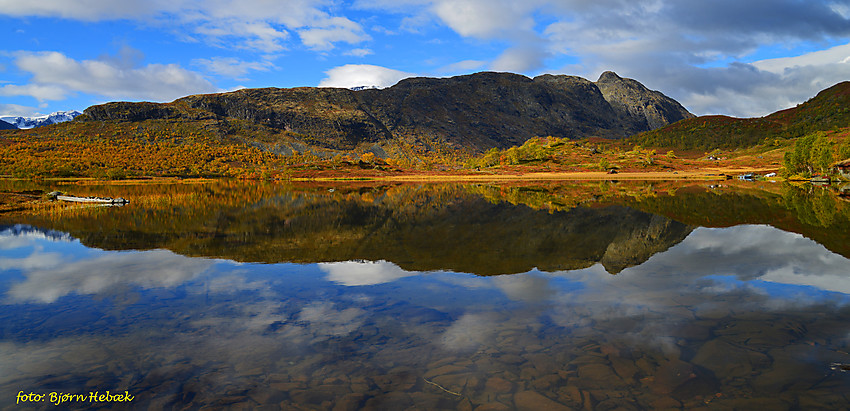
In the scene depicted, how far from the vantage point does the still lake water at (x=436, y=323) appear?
7461 millimetres

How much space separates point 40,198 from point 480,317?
68.0 meters

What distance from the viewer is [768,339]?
368 inches

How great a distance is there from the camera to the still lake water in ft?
24.5

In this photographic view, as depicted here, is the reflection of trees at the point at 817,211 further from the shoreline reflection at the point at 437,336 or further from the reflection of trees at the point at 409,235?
the shoreline reflection at the point at 437,336

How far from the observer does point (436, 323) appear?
1088 centimetres

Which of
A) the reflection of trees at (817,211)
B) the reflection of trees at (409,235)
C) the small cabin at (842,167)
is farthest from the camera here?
the small cabin at (842,167)

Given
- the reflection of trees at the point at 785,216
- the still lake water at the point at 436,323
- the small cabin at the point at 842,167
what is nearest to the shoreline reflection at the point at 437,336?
the still lake water at the point at 436,323

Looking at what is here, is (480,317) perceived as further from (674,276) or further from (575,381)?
(674,276)

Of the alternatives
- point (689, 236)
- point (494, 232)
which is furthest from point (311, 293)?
point (689, 236)

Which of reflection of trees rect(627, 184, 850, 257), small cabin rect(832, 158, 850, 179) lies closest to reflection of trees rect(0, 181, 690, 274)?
reflection of trees rect(627, 184, 850, 257)

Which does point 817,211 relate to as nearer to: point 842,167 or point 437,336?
point 437,336

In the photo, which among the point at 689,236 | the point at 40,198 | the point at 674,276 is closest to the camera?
the point at 674,276

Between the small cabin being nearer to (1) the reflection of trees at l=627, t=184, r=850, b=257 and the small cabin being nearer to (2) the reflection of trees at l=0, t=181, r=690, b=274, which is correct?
(1) the reflection of trees at l=627, t=184, r=850, b=257

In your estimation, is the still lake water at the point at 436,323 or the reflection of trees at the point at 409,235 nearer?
the still lake water at the point at 436,323
